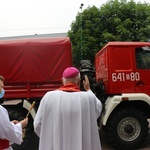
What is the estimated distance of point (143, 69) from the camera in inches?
270

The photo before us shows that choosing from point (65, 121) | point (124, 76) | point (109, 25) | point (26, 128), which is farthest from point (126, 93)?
point (109, 25)

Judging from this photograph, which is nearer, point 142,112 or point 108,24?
point 142,112

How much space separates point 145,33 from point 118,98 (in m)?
15.4

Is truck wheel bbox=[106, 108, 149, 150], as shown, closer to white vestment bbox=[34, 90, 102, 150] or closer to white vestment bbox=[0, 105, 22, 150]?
white vestment bbox=[34, 90, 102, 150]

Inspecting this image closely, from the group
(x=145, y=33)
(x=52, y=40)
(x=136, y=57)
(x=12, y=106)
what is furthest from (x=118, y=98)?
(x=145, y=33)

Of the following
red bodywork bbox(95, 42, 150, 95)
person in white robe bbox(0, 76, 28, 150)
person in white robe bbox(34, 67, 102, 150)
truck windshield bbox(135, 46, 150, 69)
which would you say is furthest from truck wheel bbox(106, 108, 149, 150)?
person in white robe bbox(0, 76, 28, 150)

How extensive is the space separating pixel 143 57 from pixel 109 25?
16.2 m

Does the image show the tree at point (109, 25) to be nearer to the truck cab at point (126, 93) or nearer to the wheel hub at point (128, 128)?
the truck cab at point (126, 93)

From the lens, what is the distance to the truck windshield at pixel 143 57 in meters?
6.85

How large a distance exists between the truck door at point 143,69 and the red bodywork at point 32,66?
1621mm

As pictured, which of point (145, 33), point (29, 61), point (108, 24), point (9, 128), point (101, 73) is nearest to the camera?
point (9, 128)

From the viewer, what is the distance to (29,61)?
6.54 metres

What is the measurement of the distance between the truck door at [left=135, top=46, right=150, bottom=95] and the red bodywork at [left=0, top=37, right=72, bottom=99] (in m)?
1.62

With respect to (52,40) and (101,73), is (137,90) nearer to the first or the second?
(101,73)
